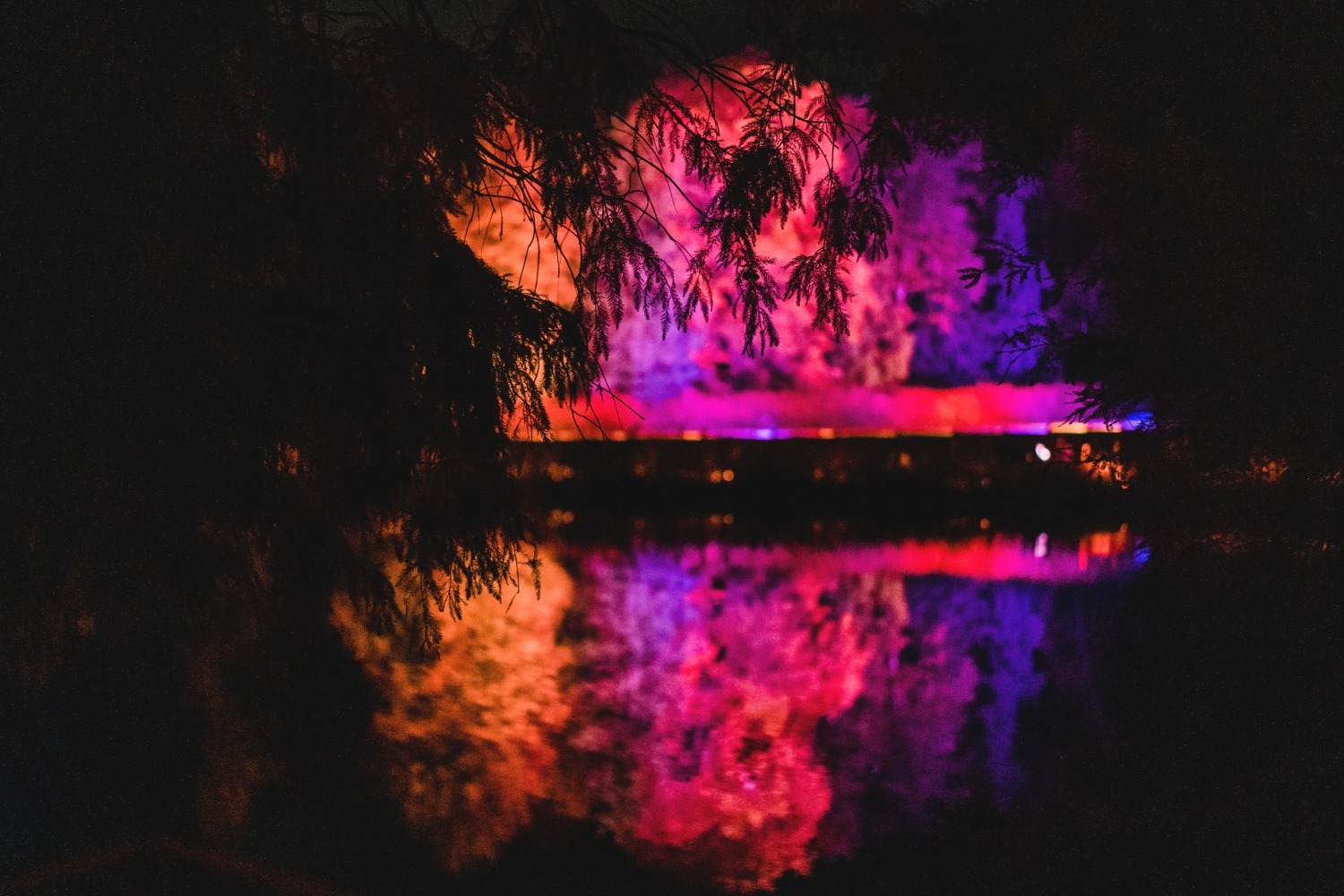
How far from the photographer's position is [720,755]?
4652mm

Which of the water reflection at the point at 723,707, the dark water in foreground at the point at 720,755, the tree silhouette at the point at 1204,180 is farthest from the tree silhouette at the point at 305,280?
the tree silhouette at the point at 1204,180

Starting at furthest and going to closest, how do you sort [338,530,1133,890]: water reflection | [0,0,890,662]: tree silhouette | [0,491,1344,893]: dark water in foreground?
[338,530,1133,890]: water reflection → [0,491,1344,893]: dark water in foreground → [0,0,890,662]: tree silhouette

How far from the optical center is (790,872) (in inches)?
135

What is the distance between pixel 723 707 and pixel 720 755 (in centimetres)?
76

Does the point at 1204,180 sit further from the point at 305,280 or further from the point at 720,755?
the point at 305,280

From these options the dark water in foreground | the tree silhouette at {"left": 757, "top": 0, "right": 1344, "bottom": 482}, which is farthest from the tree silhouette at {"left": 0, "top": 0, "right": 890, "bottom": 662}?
the tree silhouette at {"left": 757, "top": 0, "right": 1344, "bottom": 482}

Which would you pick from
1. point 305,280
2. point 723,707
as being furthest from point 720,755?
point 305,280

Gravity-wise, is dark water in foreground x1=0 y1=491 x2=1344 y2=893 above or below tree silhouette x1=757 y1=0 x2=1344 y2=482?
below

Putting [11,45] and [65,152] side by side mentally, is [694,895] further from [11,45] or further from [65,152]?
[11,45]

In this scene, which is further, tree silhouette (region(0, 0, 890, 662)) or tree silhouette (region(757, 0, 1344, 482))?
tree silhouette (region(757, 0, 1344, 482))

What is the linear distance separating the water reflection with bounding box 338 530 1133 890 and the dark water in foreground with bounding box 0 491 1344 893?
0.9 inches

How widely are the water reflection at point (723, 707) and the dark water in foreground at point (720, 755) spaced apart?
0.08 ft

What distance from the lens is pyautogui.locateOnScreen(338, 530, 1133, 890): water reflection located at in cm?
394

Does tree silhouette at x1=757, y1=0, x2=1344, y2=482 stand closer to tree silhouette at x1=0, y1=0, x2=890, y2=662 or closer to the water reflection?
tree silhouette at x1=0, y1=0, x2=890, y2=662
